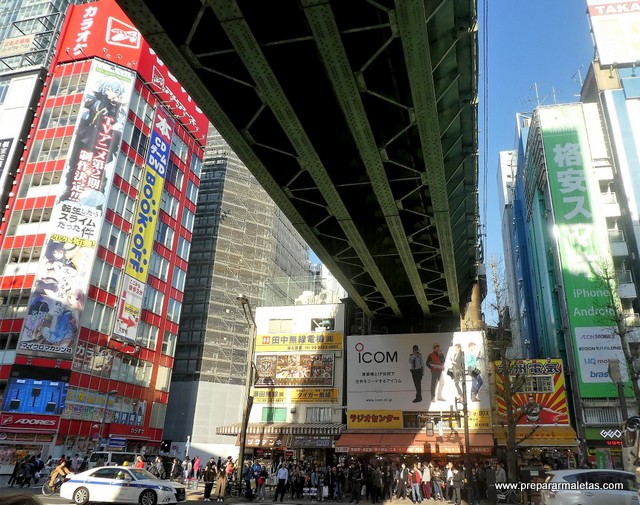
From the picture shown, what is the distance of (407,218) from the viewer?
20766 mm

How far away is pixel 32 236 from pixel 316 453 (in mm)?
27603

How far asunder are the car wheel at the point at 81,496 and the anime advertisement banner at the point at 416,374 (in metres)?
18.4

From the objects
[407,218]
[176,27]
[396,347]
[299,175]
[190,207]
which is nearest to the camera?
[176,27]

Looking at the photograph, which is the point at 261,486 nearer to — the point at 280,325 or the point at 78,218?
the point at 280,325

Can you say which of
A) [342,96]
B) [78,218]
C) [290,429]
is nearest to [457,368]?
[290,429]

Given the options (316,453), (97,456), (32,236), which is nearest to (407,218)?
(97,456)

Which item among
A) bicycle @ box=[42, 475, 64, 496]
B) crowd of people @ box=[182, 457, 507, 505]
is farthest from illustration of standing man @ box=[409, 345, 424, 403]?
bicycle @ box=[42, 475, 64, 496]

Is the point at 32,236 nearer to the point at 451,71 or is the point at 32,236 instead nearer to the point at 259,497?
the point at 259,497

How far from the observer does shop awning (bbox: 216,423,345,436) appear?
33.9 meters

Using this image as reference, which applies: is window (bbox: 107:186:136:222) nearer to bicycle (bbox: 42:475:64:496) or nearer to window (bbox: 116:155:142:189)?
window (bbox: 116:155:142:189)

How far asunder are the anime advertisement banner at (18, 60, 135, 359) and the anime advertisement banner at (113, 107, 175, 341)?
15.0 ft

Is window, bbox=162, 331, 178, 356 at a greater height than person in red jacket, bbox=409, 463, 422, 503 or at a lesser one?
greater

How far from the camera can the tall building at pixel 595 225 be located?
118 feet

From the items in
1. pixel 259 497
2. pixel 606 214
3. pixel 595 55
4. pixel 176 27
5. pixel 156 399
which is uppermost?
pixel 595 55
